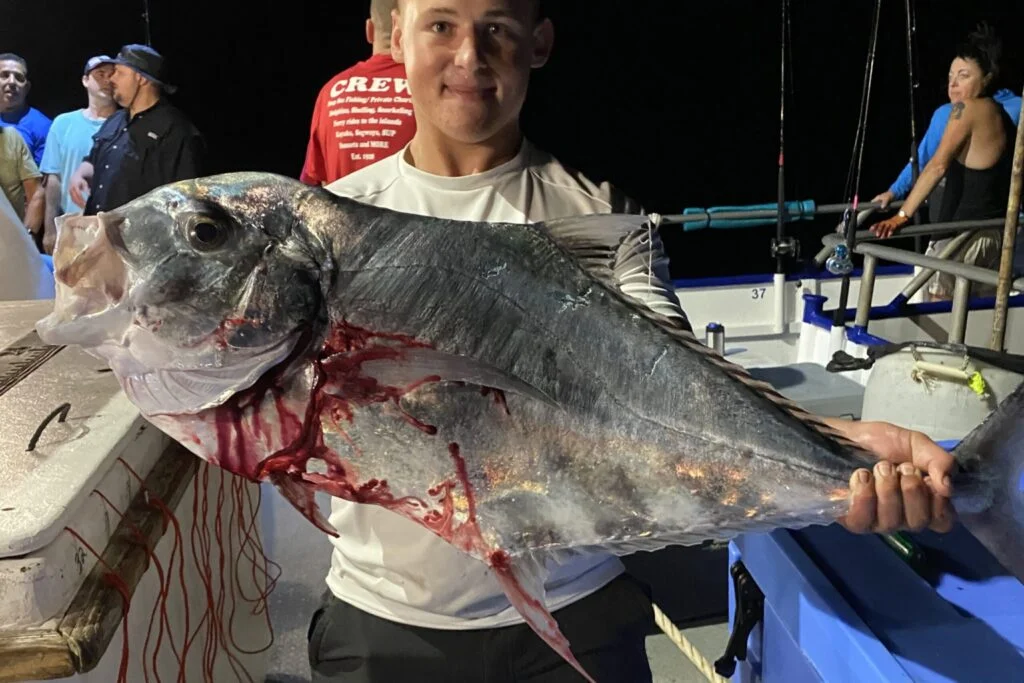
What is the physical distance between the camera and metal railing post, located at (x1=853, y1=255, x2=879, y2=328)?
273cm

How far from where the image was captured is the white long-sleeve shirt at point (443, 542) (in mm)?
1153

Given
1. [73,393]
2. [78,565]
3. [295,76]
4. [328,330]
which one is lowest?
[78,565]

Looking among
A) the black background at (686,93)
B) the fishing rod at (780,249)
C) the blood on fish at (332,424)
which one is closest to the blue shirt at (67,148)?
the black background at (686,93)

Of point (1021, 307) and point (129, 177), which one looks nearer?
point (1021, 307)

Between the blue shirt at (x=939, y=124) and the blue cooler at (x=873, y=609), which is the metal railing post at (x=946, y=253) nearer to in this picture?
the blue shirt at (x=939, y=124)

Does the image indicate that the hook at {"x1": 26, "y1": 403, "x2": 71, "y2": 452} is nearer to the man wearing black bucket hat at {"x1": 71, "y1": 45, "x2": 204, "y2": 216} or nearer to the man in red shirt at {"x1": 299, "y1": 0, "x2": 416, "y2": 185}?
the man in red shirt at {"x1": 299, "y1": 0, "x2": 416, "y2": 185}

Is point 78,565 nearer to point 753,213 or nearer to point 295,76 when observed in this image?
point 753,213

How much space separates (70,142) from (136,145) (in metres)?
0.94

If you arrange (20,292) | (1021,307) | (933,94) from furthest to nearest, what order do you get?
(933,94) < (1021,307) < (20,292)

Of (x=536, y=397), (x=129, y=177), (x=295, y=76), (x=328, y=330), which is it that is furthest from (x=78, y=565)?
(x=295, y=76)

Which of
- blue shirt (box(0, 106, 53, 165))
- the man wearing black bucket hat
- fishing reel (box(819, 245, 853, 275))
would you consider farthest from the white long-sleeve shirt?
blue shirt (box(0, 106, 53, 165))

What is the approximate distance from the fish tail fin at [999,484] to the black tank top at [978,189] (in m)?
3.74

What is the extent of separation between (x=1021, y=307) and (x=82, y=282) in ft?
11.5

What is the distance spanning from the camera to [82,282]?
27.9 inches
